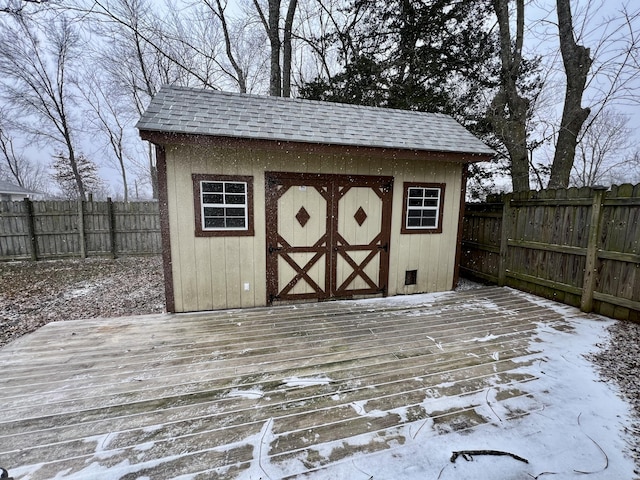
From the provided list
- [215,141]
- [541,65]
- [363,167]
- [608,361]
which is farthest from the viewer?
[541,65]

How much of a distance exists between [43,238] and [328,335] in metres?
10.1

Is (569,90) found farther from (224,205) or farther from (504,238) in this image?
(224,205)

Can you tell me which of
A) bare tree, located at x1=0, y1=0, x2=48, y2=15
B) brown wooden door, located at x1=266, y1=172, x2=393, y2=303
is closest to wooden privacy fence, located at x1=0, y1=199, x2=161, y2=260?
bare tree, located at x1=0, y1=0, x2=48, y2=15

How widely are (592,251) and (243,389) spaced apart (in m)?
4.91

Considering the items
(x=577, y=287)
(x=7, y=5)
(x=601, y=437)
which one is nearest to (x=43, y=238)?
(x=7, y=5)

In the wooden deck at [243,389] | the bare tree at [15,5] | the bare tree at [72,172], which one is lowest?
the wooden deck at [243,389]

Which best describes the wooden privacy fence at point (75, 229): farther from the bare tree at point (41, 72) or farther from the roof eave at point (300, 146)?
the bare tree at point (41, 72)

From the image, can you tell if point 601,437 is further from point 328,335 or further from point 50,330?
point 50,330

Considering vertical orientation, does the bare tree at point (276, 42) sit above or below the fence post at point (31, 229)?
above

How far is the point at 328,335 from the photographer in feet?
11.6

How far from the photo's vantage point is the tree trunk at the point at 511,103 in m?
7.48

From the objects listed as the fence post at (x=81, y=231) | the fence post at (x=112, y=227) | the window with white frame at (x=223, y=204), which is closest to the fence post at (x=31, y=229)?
the fence post at (x=81, y=231)

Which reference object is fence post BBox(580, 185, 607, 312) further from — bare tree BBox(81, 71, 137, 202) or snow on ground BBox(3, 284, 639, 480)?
bare tree BBox(81, 71, 137, 202)

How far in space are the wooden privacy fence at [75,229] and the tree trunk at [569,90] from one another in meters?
11.9
